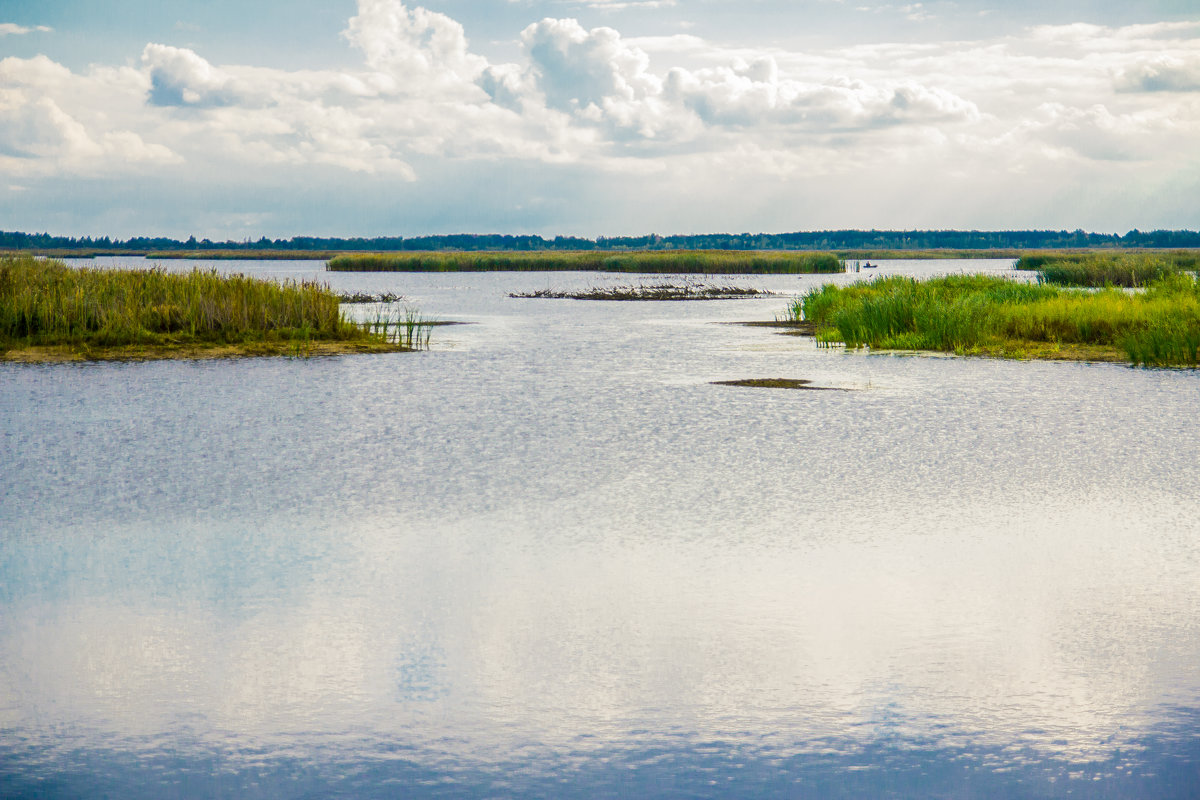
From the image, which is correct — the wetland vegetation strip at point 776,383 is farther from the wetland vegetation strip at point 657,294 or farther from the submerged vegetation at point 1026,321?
the wetland vegetation strip at point 657,294

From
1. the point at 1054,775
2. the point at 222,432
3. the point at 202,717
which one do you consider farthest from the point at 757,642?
the point at 222,432

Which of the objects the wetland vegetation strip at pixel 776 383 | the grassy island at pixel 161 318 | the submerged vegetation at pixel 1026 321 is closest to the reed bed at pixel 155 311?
the grassy island at pixel 161 318

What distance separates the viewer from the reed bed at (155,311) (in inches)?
1067

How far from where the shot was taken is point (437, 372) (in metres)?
23.3

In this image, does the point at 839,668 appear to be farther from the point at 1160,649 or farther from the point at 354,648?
the point at 354,648

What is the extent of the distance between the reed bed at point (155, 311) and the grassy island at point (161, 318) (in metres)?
0.02

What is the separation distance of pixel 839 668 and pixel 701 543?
292 centimetres

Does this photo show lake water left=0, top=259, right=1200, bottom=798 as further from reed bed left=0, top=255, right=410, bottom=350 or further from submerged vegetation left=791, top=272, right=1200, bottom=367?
reed bed left=0, top=255, right=410, bottom=350

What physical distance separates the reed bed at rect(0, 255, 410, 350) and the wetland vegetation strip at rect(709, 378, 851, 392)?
1125 cm

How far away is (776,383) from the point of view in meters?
20.9

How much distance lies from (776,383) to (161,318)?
16.0m

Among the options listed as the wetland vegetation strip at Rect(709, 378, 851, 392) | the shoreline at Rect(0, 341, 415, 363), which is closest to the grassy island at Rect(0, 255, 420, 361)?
the shoreline at Rect(0, 341, 415, 363)

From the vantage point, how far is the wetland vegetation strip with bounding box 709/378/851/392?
20.2 metres

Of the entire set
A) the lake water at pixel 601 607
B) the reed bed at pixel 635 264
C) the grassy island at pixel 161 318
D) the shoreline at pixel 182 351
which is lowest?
the lake water at pixel 601 607
